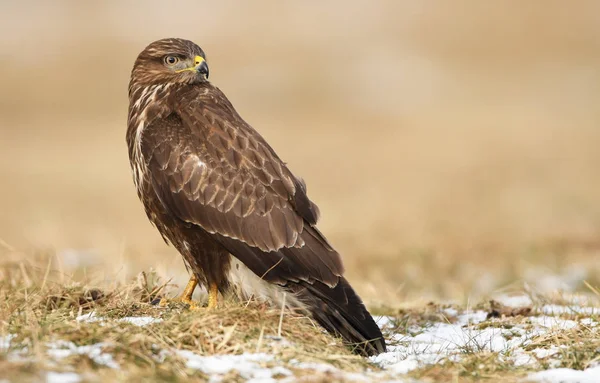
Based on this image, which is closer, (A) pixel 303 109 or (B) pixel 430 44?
Answer: (A) pixel 303 109

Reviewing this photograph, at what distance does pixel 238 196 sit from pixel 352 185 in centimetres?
1194

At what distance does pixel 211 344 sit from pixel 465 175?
13.9 meters

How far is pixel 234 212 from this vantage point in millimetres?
5508

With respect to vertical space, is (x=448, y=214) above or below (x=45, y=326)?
below

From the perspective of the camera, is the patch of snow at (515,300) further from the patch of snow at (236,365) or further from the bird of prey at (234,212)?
the patch of snow at (236,365)

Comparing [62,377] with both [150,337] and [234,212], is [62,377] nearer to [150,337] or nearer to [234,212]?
[150,337]

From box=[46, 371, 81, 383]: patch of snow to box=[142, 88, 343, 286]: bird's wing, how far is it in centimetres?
200

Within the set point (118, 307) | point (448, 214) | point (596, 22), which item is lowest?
point (448, 214)

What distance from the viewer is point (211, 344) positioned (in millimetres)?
4316

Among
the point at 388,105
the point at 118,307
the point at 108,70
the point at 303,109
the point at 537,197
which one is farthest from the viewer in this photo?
the point at 108,70

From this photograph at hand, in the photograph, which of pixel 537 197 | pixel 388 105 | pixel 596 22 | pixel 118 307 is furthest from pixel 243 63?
pixel 118 307

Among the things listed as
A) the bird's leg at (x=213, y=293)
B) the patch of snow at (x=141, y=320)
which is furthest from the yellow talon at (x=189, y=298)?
the patch of snow at (x=141, y=320)

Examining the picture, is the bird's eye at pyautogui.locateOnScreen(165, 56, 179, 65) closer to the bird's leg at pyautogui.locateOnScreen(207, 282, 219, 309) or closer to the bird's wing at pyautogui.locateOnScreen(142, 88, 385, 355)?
the bird's wing at pyautogui.locateOnScreen(142, 88, 385, 355)

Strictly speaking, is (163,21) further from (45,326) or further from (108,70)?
(45,326)
